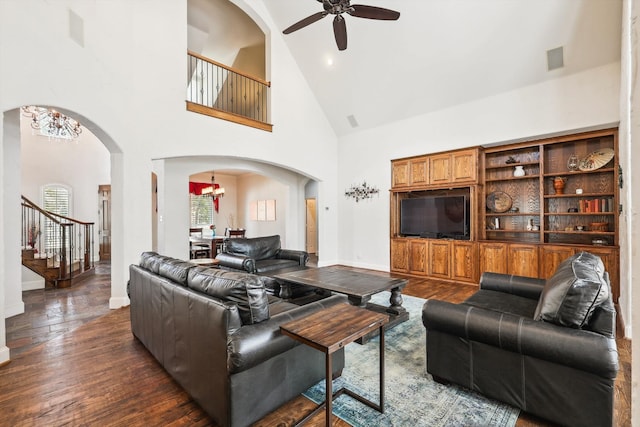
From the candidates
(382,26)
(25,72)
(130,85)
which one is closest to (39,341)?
(25,72)

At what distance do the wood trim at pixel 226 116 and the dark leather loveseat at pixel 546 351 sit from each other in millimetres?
4795

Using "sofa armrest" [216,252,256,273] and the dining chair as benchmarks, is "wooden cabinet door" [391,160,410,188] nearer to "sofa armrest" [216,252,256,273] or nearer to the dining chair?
"sofa armrest" [216,252,256,273]

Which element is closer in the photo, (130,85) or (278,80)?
(130,85)

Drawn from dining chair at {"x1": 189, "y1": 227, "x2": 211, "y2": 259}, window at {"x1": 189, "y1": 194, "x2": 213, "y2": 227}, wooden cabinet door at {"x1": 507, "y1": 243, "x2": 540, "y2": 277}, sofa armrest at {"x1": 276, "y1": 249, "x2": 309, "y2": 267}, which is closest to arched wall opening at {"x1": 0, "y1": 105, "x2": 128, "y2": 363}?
sofa armrest at {"x1": 276, "y1": 249, "x2": 309, "y2": 267}

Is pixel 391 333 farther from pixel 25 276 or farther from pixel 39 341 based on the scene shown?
pixel 25 276

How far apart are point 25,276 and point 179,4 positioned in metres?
5.29

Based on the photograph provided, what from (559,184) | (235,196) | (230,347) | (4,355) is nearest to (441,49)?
(559,184)

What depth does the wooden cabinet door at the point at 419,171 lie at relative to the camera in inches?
253

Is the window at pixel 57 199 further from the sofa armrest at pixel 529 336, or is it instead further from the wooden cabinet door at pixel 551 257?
the wooden cabinet door at pixel 551 257

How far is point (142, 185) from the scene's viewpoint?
15.0 ft

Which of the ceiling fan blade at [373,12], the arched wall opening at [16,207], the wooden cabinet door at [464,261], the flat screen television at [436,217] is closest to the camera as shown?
the ceiling fan blade at [373,12]

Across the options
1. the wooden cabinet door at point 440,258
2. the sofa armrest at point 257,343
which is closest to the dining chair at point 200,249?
the wooden cabinet door at point 440,258

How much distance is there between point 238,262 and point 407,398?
3.24m

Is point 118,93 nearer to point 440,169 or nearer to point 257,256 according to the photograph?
point 257,256
